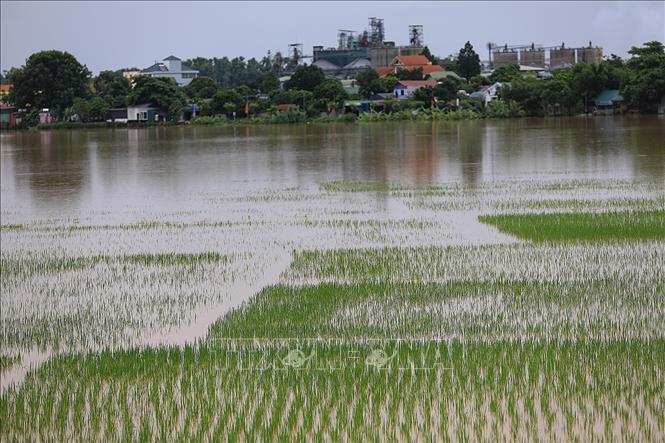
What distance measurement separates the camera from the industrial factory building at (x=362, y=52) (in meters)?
120

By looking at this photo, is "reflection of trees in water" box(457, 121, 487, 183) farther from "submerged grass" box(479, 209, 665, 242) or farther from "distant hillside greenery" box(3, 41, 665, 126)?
"distant hillside greenery" box(3, 41, 665, 126)

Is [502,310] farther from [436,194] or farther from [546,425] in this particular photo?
[436,194]

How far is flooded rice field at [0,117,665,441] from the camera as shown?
5.65 metres

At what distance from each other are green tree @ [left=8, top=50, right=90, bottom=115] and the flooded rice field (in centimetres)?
6611

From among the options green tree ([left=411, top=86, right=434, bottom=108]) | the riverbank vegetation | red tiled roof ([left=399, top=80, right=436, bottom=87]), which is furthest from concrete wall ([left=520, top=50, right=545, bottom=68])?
the riverbank vegetation

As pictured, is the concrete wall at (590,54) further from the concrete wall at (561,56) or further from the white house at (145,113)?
the white house at (145,113)

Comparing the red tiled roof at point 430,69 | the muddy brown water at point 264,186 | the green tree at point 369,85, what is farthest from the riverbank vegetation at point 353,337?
the red tiled roof at point 430,69

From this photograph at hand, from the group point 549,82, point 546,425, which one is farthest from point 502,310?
point 549,82

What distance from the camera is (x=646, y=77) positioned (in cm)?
3164

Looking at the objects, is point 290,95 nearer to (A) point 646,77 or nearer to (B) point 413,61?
(B) point 413,61

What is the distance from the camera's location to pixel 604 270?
30.2ft

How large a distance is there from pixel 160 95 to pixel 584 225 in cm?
6733

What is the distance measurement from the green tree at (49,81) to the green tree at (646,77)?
4976 centimetres

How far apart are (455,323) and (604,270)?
2.35 meters
